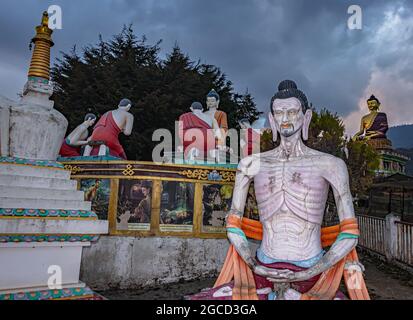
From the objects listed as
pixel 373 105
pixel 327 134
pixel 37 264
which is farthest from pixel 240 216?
pixel 373 105

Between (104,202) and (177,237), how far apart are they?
154 centimetres

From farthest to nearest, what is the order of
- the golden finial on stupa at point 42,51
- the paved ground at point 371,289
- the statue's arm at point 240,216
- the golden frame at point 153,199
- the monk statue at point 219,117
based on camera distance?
1. the monk statue at point 219,117
2. the golden frame at point 153,199
3. the paved ground at point 371,289
4. the golden finial on stupa at point 42,51
5. the statue's arm at point 240,216

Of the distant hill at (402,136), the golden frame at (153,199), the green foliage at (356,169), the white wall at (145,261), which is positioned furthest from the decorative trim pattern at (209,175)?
the distant hill at (402,136)

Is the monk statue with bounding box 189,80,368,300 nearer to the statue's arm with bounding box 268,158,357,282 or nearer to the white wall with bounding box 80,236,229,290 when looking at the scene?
the statue's arm with bounding box 268,158,357,282

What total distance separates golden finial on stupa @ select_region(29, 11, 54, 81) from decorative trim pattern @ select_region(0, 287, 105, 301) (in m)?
2.67

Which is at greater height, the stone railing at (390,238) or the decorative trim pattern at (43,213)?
the decorative trim pattern at (43,213)

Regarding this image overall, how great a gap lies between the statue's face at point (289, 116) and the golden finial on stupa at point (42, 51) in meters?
3.14

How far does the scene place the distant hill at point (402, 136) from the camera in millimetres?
104762

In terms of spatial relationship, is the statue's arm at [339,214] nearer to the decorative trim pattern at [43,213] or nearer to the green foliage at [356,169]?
the decorative trim pattern at [43,213]

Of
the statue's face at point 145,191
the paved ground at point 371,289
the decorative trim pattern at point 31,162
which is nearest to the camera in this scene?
the decorative trim pattern at point 31,162

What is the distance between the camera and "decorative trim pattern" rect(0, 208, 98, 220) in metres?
3.29


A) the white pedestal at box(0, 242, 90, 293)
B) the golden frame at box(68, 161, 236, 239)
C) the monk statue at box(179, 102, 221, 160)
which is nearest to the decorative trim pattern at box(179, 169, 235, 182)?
the golden frame at box(68, 161, 236, 239)

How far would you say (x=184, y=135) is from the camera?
7.49 meters

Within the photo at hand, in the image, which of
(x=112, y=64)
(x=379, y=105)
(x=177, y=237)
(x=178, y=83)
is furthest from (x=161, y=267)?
(x=379, y=105)
